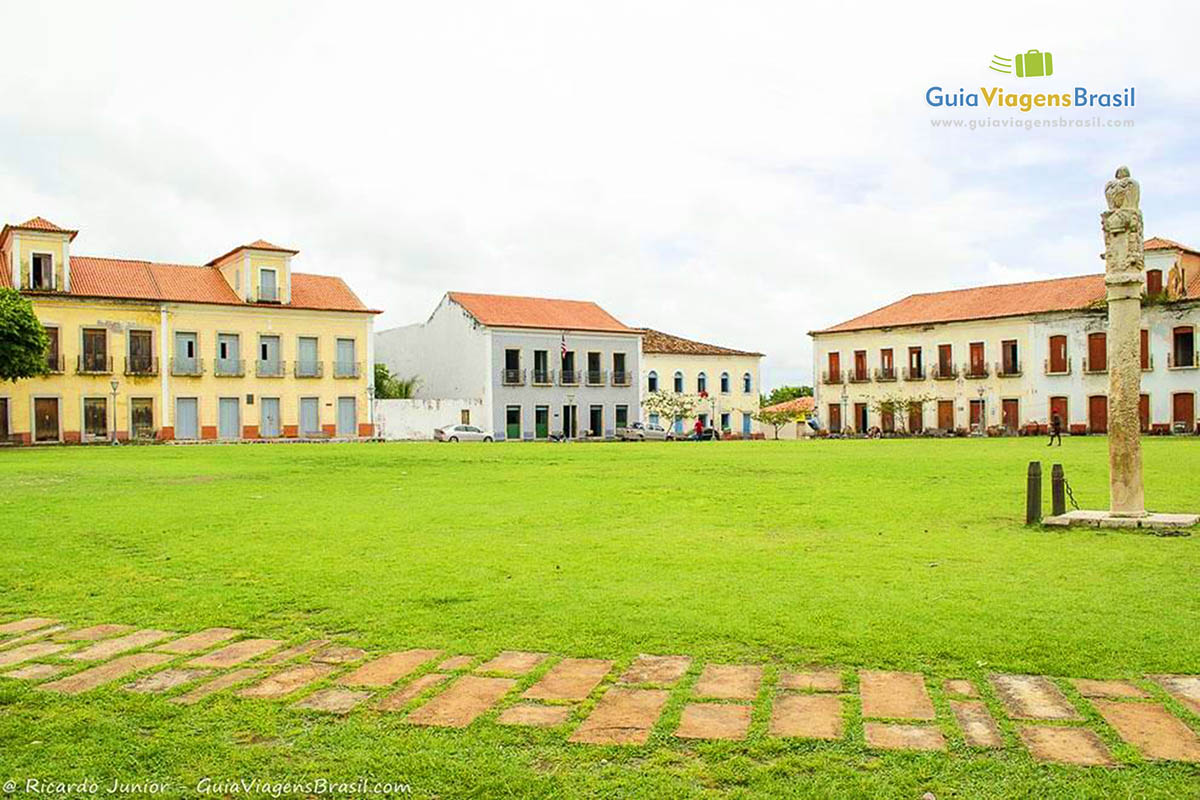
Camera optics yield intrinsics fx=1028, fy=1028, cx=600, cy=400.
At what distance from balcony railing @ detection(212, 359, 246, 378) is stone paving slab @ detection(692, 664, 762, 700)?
43.4 metres

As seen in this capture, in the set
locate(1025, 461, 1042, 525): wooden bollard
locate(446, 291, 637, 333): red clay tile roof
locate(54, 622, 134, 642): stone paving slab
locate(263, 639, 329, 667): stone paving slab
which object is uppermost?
locate(446, 291, 637, 333): red clay tile roof

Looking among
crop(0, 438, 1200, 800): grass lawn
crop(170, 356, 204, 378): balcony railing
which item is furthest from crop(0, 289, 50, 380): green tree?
crop(0, 438, 1200, 800): grass lawn

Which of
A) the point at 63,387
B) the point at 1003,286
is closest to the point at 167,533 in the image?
the point at 63,387

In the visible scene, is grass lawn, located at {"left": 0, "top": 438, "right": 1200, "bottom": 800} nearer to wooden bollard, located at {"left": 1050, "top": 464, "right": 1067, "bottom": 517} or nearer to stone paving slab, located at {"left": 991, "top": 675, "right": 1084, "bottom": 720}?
stone paving slab, located at {"left": 991, "top": 675, "right": 1084, "bottom": 720}

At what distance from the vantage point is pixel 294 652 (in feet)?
17.3

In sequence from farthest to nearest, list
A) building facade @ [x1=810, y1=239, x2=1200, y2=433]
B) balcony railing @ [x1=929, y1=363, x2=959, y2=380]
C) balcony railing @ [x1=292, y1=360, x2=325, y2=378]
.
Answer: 1. balcony railing @ [x1=929, y1=363, x2=959, y2=380]
2. building facade @ [x1=810, y1=239, x2=1200, y2=433]
3. balcony railing @ [x1=292, y1=360, x2=325, y2=378]

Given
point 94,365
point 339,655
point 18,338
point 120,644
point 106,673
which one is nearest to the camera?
point 106,673

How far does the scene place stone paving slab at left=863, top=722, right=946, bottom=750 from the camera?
12.4 ft

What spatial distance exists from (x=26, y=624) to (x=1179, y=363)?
51232 mm

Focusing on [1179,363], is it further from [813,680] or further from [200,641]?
[200,641]

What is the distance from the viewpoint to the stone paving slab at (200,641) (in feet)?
17.5

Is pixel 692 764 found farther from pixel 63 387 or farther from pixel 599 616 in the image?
pixel 63 387

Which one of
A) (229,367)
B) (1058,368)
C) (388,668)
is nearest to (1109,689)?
(388,668)

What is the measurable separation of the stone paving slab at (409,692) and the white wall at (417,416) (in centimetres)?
4609
